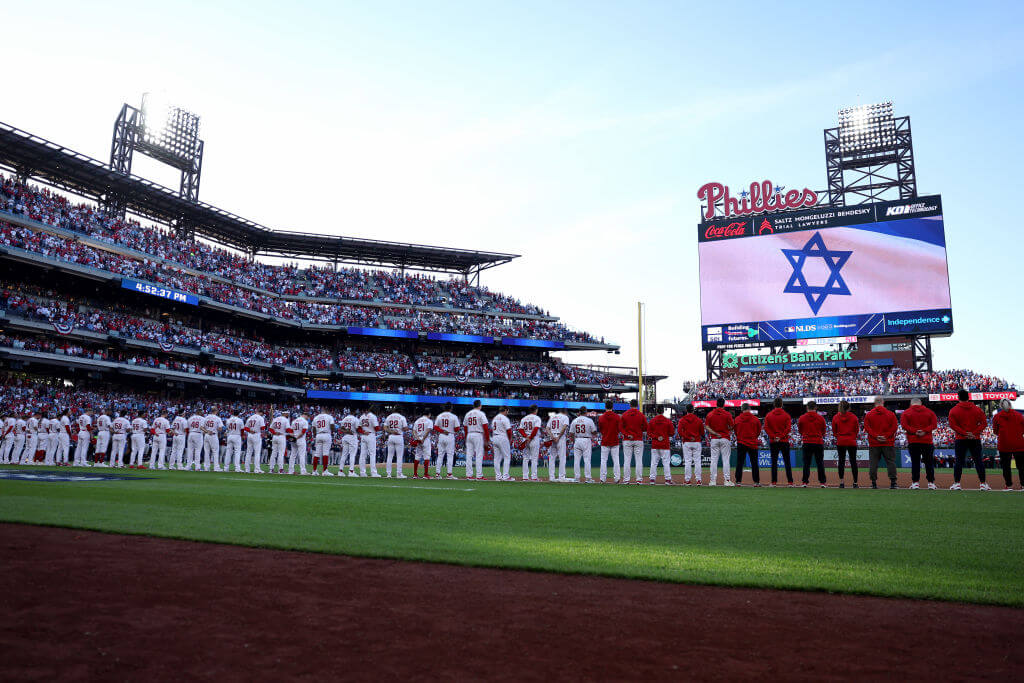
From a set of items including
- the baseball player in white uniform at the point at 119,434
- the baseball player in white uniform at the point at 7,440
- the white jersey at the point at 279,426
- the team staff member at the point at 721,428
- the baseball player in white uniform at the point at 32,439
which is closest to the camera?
the team staff member at the point at 721,428

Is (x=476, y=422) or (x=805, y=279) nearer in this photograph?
(x=476, y=422)

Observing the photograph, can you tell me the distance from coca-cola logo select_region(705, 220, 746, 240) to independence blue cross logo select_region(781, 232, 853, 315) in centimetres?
343

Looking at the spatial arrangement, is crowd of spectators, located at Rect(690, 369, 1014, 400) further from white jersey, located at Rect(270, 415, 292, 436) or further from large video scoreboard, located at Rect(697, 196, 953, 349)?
white jersey, located at Rect(270, 415, 292, 436)

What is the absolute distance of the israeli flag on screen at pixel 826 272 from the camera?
44.1 m

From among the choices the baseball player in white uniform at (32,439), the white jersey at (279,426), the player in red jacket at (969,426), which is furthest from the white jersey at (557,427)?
the baseball player in white uniform at (32,439)

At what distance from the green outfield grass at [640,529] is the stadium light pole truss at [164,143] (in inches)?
1648

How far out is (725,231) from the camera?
4894cm

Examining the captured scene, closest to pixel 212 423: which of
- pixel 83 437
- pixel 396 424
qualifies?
pixel 83 437

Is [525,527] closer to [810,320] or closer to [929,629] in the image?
[929,629]

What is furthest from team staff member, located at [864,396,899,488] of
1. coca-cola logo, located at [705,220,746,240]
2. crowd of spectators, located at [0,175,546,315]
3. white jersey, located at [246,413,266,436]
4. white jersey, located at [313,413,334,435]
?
crowd of spectators, located at [0,175,546,315]

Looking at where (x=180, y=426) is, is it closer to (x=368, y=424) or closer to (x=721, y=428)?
(x=368, y=424)

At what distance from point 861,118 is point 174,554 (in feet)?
188

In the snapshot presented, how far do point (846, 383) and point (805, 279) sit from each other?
7616mm

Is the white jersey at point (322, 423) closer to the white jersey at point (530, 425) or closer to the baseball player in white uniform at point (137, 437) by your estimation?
the white jersey at point (530, 425)
